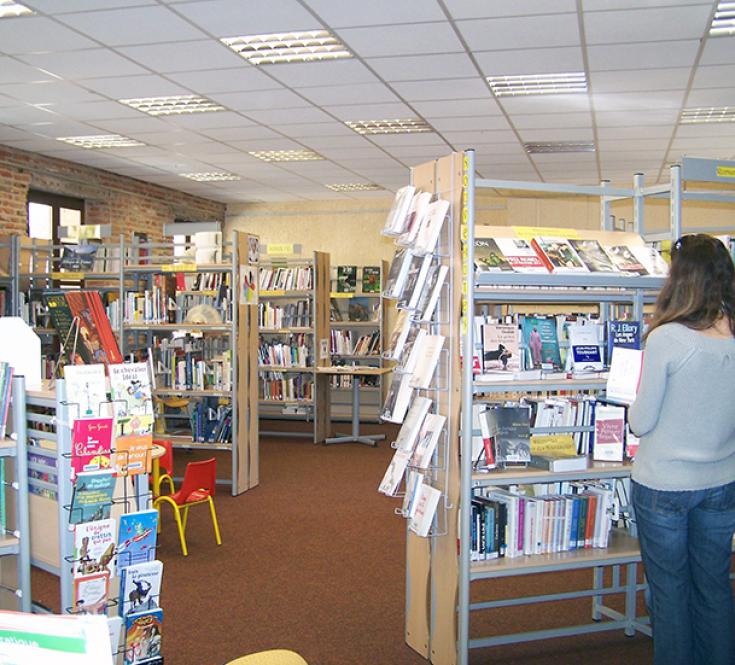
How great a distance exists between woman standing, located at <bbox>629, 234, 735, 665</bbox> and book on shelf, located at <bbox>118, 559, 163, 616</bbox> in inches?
65.3

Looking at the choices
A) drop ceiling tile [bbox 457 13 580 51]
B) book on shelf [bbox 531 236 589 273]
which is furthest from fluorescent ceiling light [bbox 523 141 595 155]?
book on shelf [bbox 531 236 589 273]

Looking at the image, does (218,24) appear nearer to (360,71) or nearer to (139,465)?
(360,71)

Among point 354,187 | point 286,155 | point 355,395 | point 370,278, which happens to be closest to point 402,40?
point 286,155

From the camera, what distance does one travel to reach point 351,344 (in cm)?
1098

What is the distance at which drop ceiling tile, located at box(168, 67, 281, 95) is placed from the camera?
609 centimetres

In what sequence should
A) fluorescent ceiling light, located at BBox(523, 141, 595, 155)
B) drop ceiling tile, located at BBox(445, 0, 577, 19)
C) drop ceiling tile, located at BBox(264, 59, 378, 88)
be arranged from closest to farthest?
drop ceiling tile, located at BBox(445, 0, 577, 19)
drop ceiling tile, located at BBox(264, 59, 378, 88)
fluorescent ceiling light, located at BBox(523, 141, 595, 155)

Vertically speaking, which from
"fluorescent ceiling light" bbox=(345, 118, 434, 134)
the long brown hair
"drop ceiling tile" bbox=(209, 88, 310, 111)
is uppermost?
"fluorescent ceiling light" bbox=(345, 118, 434, 134)

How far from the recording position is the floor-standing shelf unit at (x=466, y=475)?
3.27 metres

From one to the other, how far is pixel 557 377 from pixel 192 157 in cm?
679

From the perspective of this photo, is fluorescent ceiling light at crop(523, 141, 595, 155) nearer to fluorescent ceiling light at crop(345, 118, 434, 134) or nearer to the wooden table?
fluorescent ceiling light at crop(345, 118, 434, 134)

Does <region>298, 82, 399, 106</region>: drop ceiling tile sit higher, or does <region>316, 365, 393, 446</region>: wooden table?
<region>298, 82, 399, 106</region>: drop ceiling tile

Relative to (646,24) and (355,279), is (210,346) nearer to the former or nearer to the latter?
(355,279)

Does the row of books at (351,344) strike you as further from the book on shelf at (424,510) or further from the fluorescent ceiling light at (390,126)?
the book on shelf at (424,510)

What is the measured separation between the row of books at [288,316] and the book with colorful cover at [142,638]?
285 inches
